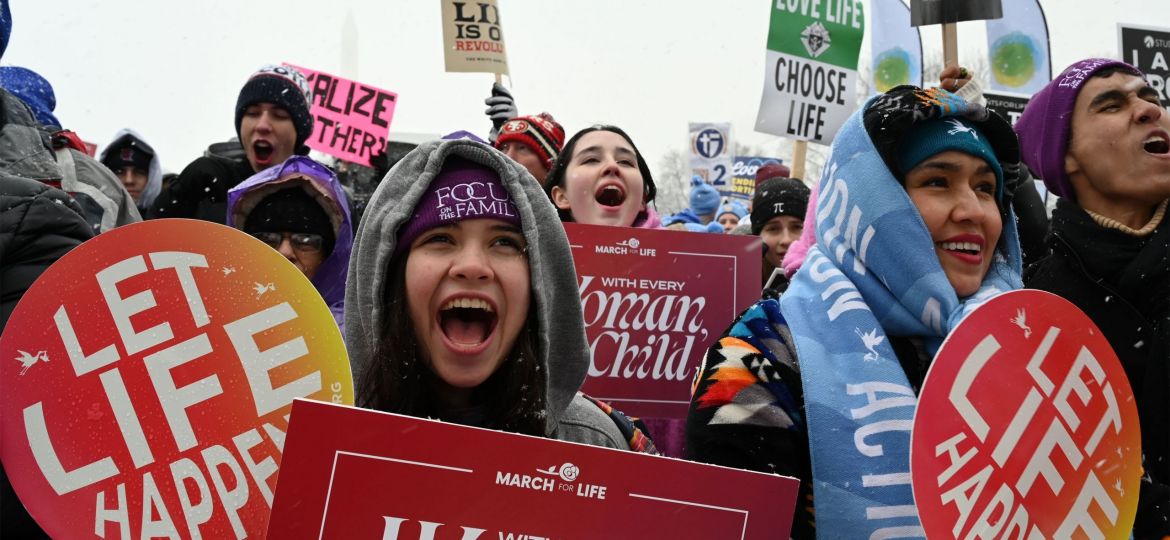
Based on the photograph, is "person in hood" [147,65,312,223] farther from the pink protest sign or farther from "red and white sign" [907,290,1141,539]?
"red and white sign" [907,290,1141,539]

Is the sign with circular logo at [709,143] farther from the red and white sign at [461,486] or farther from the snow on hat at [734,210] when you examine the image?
the red and white sign at [461,486]

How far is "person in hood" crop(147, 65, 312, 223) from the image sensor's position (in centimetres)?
453

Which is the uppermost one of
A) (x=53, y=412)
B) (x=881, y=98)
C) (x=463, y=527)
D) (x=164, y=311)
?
(x=881, y=98)

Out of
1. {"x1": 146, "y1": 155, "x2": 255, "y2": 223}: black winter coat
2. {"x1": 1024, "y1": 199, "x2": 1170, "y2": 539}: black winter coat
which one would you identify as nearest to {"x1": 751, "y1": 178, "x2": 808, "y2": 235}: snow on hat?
{"x1": 1024, "y1": 199, "x2": 1170, "y2": 539}: black winter coat

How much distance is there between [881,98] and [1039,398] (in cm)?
100

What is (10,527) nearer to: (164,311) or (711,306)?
(164,311)

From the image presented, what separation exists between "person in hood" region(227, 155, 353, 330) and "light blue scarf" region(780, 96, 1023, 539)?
1.82m

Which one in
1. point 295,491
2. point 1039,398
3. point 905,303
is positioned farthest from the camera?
point 905,303

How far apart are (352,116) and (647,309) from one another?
529 cm

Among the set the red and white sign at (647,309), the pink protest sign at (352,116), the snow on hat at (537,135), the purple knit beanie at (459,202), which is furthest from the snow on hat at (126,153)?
the purple knit beanie at (459,202)

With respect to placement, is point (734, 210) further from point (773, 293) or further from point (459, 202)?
point (459, 202)

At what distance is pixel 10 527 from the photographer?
189cm

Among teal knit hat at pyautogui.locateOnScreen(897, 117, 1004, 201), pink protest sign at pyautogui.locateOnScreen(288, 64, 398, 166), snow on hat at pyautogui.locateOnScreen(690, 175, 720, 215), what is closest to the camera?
teal knit hat at pyautogui.locateOnScreen(897, 117, 1004, 201)

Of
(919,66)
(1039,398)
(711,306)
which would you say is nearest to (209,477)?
(1039,398)
